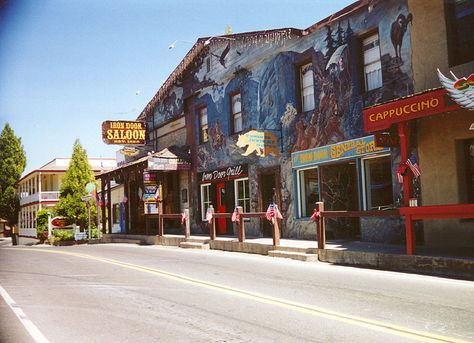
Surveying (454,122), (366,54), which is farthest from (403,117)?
(366,54)

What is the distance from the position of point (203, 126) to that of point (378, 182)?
10597 mm

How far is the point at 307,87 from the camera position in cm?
1570

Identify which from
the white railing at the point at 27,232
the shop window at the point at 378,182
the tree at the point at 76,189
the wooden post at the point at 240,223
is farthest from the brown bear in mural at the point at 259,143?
the white railing at the point at 27,232

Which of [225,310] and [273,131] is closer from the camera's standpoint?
[225,310]

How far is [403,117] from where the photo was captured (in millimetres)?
10562

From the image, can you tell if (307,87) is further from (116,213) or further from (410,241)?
(116,213)

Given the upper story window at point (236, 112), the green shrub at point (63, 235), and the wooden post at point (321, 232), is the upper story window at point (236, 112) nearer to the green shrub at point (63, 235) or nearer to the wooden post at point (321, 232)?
the wooden post at point (321, 232)

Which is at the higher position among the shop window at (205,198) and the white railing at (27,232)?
the shop window at (205,198)

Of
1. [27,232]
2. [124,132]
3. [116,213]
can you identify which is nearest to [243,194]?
[124,132]

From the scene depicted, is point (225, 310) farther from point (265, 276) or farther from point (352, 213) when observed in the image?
point (352, 213)

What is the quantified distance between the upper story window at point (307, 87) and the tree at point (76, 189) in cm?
2168

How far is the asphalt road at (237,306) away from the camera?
17.0 ft

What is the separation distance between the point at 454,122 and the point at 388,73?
2337mm

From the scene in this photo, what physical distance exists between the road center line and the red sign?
8368 mm
